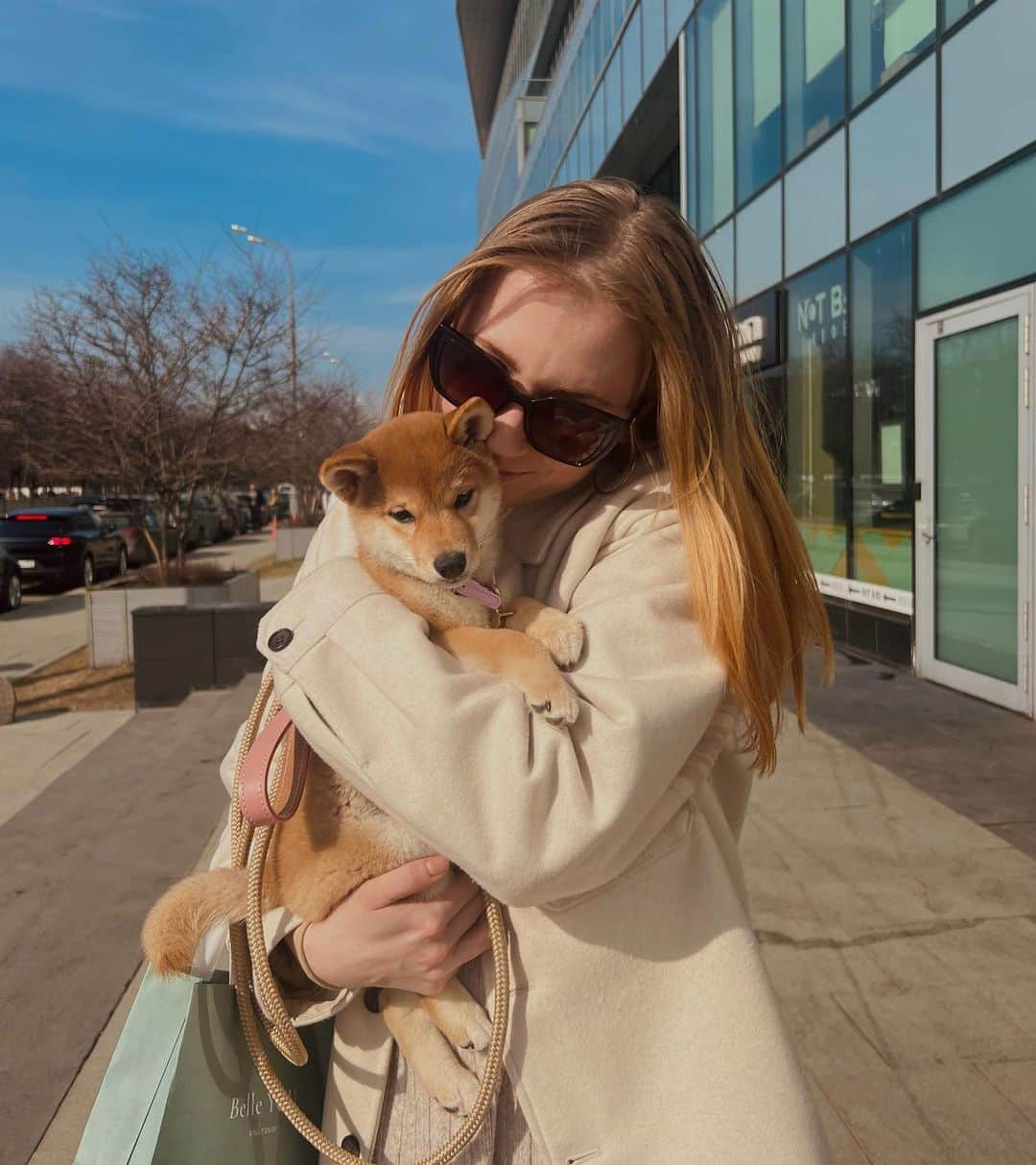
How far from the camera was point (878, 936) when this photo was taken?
408 cm

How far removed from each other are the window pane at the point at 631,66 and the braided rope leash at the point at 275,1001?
17.9 metres

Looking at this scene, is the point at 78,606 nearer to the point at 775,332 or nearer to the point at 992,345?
the point at 775,332

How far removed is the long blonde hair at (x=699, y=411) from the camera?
150cm

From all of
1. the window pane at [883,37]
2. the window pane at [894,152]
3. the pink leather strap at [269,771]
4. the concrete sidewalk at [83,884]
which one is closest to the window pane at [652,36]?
the window pane at [883,37]

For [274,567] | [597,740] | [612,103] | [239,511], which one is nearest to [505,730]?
[597,740]

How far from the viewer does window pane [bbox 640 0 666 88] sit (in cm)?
1526

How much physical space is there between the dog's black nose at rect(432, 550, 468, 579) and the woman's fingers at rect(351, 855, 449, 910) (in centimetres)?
56

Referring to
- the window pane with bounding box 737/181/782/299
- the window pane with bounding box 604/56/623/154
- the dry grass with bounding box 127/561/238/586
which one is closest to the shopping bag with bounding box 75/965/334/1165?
the window pane with bounding box 737/181/782/299

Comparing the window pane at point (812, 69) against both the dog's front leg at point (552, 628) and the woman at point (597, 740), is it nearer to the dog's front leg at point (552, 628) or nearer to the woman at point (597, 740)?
the woman at point (597, 740)

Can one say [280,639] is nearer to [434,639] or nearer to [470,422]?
[434,639]

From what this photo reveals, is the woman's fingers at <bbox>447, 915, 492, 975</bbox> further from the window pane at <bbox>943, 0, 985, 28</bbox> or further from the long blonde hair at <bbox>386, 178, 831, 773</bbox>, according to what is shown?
the window pane at <bbox>943, 0, 985, 28</bbox>

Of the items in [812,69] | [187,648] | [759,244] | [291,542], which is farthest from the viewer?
[291,542]

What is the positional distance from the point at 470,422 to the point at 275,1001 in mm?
1068

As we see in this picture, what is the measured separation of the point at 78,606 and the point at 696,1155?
19033 mm
